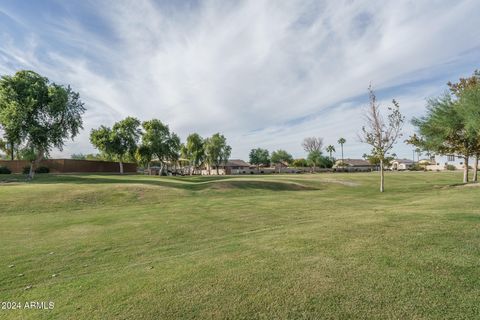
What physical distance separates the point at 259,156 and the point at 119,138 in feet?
217

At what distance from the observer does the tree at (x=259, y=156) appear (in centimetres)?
10931

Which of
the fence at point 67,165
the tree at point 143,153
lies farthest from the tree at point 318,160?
the fence at point 67,165

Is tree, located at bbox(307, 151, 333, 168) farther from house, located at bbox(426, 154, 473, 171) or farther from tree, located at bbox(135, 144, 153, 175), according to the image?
tree, located at bbox(135, 144, 153, 175)

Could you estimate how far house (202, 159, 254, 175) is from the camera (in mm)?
95188

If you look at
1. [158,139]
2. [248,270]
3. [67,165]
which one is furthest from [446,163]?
[248,270]

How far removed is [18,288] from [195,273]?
317cm

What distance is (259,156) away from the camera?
359 feet

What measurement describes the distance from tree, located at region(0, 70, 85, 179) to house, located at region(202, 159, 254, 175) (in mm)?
61376

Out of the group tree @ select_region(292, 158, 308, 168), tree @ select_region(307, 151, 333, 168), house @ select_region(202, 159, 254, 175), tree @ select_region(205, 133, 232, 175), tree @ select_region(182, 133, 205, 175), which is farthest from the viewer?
tree @ select_region(292, 158, 308, 168)

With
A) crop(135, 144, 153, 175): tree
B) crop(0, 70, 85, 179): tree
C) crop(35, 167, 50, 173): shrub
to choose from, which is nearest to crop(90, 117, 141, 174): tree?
crop(135, 144, 153, 175): tree

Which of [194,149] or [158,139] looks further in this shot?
[194,149]

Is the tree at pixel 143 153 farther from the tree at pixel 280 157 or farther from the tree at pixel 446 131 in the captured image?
the tree at pixel 280 157

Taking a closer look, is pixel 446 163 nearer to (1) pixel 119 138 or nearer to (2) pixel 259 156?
(2) pixel 259 156

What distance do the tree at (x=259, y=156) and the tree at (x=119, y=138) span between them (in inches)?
2452
